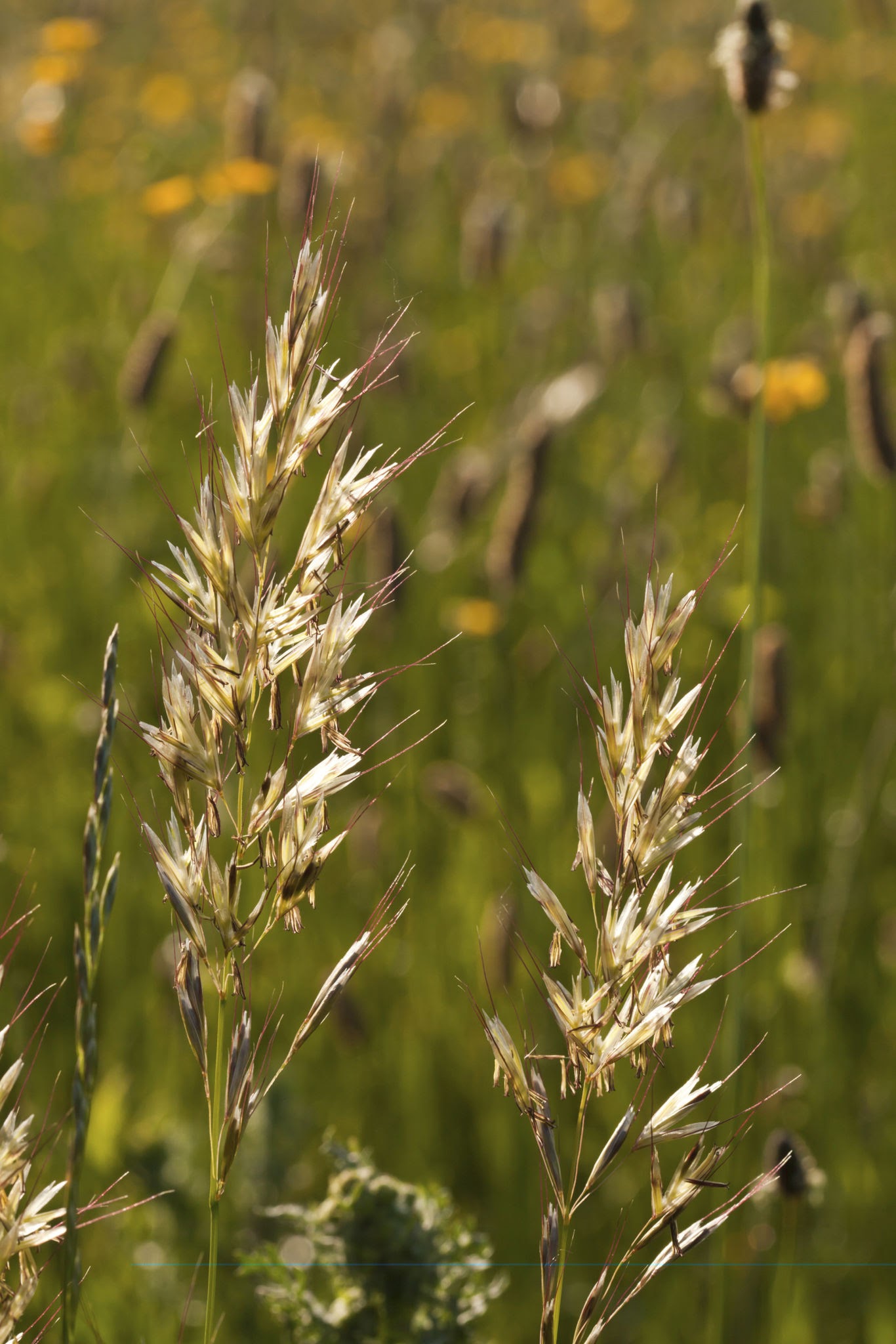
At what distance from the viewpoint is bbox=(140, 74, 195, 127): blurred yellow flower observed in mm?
5562

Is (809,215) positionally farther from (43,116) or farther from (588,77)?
(43,116)

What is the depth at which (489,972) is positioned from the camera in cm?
199

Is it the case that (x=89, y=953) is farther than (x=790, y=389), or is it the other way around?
(x=790, y=389)

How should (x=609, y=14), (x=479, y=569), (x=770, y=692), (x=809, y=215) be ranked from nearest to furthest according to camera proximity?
(x=770, y=692) → (x=479, y=569) → (x=809, y=215) → (x=609, y=14)

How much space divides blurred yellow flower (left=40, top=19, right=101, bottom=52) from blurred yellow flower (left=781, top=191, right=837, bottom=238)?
8.53ft

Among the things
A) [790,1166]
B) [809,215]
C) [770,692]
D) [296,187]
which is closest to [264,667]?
[790,1166]

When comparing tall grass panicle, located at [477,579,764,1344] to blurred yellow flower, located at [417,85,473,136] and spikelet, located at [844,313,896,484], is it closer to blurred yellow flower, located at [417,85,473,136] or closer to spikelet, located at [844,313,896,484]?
spikelet, located at [844,313,896,484]

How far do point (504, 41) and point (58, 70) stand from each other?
9.34 feet

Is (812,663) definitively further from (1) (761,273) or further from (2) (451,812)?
(1) (761,273)

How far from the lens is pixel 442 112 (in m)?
5.94

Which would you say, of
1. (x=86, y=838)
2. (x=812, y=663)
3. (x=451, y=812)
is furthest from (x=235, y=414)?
(x=812, y=663)

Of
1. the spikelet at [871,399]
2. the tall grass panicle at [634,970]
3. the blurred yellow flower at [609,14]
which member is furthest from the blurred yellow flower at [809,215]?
the tall grass panicle at [634,970]

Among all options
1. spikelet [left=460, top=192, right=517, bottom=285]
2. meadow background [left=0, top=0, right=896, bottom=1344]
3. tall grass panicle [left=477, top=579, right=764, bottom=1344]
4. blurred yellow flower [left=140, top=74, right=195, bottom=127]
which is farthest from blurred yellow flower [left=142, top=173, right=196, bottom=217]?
tall grass panicle [left=477, top=579, right=764, bottom=1344]

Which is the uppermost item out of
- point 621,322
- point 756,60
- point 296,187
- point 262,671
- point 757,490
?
point 756,60
